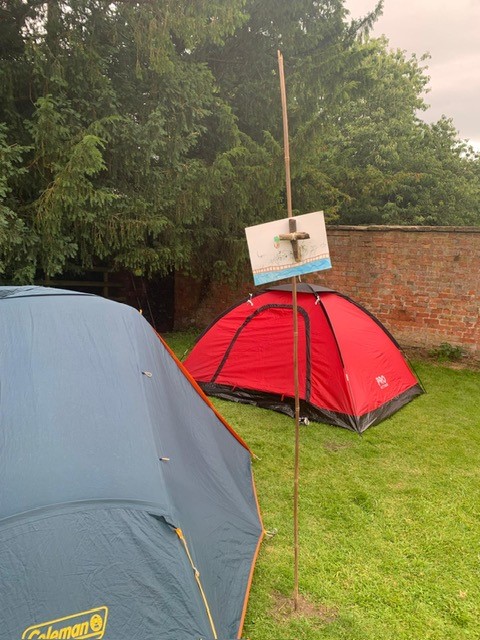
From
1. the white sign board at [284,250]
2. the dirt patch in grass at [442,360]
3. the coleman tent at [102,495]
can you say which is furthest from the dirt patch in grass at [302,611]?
the dirt patch in grass at [442,360]

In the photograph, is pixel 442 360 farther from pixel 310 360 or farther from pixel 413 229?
pixel 310 360

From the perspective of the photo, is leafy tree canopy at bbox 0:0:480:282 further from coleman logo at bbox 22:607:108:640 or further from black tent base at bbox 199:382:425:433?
coleman logo at bbox 22:607:108:640

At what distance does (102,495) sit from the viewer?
1774 mm

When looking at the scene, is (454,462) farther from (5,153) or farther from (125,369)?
(5,153)

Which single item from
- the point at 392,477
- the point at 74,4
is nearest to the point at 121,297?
the point at 74,4

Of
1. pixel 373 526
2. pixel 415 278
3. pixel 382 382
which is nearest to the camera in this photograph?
pixel 373 526

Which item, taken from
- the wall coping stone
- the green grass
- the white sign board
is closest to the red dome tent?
the green grass

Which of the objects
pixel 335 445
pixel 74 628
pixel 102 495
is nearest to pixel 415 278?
pixel 335 445

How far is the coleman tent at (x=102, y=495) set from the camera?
162cm

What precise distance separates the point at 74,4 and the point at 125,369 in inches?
186

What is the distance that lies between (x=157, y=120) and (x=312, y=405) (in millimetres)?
3541

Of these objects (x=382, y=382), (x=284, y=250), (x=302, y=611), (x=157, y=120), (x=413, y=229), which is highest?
(x=157, y=120)

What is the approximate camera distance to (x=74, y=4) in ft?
16.2

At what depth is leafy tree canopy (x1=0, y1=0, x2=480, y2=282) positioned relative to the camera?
15.4 ft
